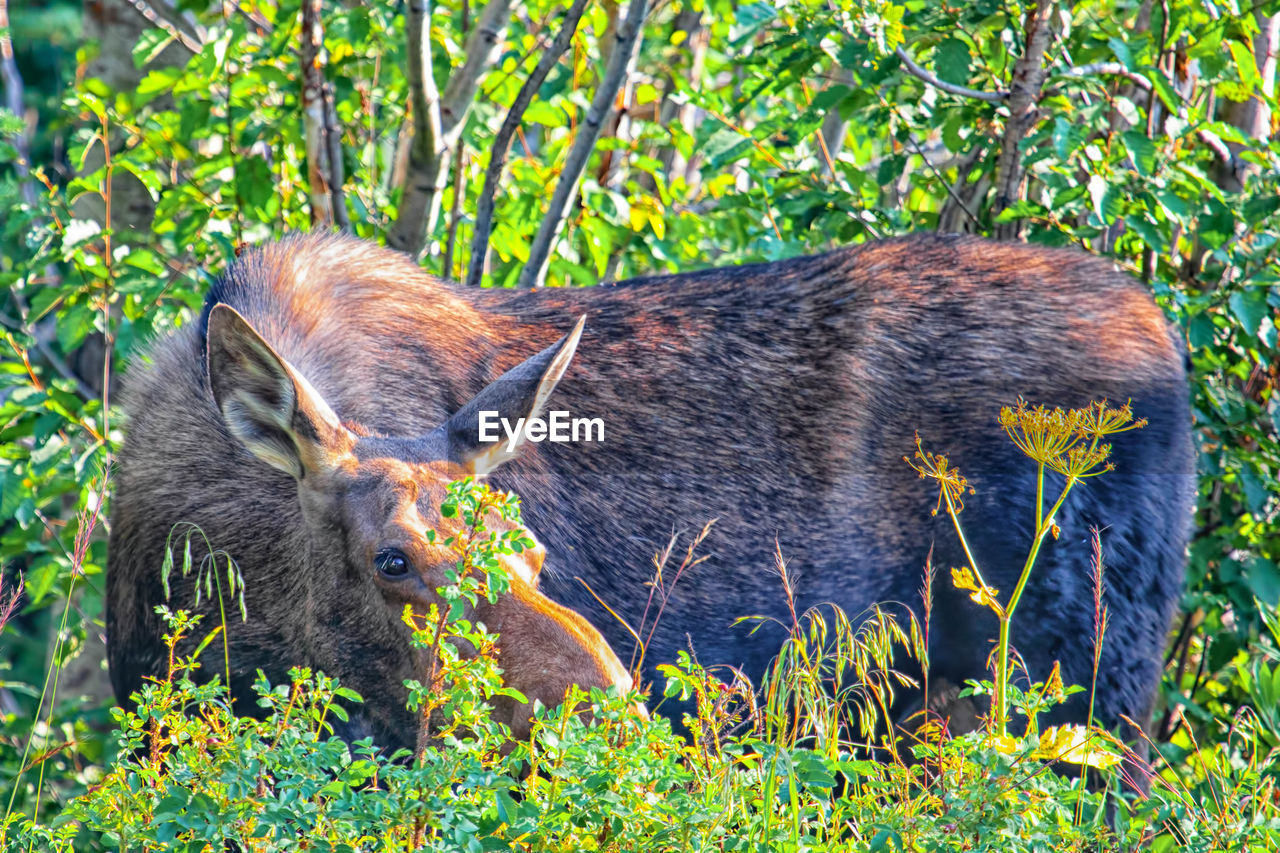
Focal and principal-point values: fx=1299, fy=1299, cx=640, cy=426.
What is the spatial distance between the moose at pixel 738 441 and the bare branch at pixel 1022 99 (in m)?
0.64

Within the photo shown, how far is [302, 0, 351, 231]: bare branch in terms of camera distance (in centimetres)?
532

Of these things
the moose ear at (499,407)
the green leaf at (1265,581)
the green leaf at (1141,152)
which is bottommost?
the green leaf at (1265,581)

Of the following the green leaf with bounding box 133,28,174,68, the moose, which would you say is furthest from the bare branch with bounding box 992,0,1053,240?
the green leaf with bounding box 133,28,174,68

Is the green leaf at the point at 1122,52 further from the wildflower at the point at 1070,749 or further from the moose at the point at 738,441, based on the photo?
the wildflower at the point at 1070,749

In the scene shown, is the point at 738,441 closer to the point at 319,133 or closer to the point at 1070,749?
the point at 1070,749

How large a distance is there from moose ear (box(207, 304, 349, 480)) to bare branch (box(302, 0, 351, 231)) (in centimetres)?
176

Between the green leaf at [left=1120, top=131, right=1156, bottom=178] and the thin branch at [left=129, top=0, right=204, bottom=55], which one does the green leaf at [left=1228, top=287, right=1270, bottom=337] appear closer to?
the green leaf at [left=1120, top=131, right=1156, bottom=178]

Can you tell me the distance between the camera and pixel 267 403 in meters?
3.69

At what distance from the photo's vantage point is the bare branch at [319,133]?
5.32 m

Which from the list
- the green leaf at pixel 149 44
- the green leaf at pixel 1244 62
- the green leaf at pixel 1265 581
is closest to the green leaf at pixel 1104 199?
the green leaf at pixel 1244 62

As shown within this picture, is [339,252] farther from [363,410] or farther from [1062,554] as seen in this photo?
[1062,554]

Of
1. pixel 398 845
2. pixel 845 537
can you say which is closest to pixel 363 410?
pixel 845 537

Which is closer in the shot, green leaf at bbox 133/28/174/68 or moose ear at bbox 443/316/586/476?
moose ear at bbox 443/316/586/476

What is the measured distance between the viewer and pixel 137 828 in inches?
98.1
